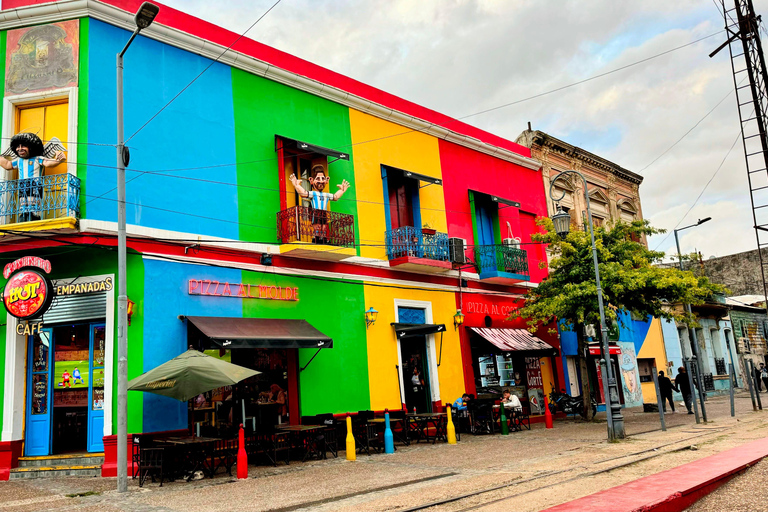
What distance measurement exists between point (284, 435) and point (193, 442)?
2.87m

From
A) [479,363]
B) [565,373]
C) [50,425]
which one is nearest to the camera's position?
[50,425]

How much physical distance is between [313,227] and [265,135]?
2.75 metres

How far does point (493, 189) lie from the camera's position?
2342 cm

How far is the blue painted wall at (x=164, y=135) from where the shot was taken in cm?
1370

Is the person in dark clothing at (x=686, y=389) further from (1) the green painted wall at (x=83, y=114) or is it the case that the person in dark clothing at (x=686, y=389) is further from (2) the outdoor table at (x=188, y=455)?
(1) the green painted wall at (x=83, y=114)

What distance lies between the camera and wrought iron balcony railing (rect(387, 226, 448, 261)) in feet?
62.0

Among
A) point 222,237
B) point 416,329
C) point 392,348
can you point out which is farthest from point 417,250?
point 222,237

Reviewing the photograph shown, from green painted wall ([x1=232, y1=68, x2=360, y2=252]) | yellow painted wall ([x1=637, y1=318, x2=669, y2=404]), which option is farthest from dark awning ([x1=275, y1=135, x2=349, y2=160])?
yellow painted wall ([x1=637, y1=318, x2=669, y2=404])

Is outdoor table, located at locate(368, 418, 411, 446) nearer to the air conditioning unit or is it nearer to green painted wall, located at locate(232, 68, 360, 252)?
green painted wall, located at locate(232, 68, 360, 252)

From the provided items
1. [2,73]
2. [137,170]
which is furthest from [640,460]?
[2,73]

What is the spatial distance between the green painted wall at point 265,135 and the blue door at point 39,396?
16.5 feet

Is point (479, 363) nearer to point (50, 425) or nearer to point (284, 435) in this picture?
point (284, 435)

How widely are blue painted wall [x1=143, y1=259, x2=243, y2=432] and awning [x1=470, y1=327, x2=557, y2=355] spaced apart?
9.35 m

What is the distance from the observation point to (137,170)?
1405 centimetres
